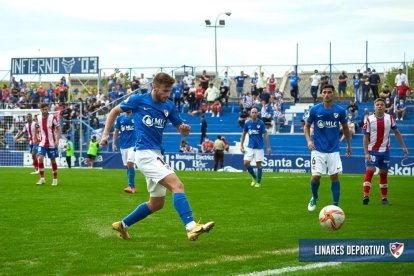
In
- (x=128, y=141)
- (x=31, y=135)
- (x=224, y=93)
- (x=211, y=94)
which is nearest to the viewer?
(x=128, y=141)

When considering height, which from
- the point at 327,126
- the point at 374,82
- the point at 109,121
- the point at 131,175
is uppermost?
the point at 374,82

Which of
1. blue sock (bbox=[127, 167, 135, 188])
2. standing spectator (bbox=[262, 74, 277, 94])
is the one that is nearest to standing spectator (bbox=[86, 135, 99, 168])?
standing spectator (bbox=[262, 74, 277, 94])

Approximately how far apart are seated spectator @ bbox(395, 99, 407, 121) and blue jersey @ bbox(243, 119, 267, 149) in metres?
17.6

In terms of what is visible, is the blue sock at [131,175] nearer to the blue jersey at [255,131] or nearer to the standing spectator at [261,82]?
the blue jersey at [255,131]

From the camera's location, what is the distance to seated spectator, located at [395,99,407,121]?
39.9 m

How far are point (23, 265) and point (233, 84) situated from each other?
138ft

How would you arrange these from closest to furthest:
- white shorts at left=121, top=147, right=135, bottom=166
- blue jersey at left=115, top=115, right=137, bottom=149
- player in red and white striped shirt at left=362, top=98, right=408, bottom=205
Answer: player in red and white striped shirt at left=362, top=98, right=408, bottom=205, white shorts at left=121, top=147, right=135, bottom=166, blue jersey at left=115, top=115, right=137, bottom=149

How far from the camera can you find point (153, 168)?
10.3 meters

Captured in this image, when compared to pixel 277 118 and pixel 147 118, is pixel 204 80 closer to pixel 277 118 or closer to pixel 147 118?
pixel 277 118

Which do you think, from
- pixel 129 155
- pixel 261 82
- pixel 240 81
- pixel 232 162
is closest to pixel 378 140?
pixel 129 155

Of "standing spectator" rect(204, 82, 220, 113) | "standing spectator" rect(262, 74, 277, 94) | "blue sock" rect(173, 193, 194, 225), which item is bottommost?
"blue sock" rect(173, 193, 194, 225)

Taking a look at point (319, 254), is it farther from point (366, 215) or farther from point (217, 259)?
point (366, 215)

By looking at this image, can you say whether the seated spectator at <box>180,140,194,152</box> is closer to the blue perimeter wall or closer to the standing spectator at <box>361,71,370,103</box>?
the blue perimeter wall

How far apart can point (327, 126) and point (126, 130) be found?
7.66 metres
